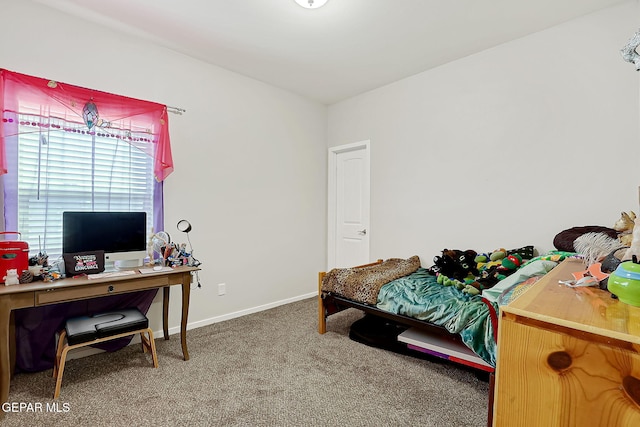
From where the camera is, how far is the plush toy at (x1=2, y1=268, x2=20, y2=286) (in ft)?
5.85

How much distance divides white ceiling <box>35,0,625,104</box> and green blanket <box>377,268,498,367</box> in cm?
212

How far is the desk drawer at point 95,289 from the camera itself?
181 centimetres

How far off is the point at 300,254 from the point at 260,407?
89.8 inches

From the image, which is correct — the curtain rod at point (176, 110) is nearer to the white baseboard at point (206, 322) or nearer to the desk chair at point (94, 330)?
the desk chair at point (94, 330)

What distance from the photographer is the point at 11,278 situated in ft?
5.89

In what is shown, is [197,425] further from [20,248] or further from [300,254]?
[300,254]

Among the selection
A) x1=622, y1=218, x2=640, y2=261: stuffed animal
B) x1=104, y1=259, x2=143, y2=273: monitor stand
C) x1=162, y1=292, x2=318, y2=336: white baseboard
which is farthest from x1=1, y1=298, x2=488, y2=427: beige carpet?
x1=622, y1=218, x2=640, y2=261: stuffed animal

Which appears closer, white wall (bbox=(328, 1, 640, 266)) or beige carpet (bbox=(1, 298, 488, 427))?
beige carpet (bbox=(1, 298, 488, 427))

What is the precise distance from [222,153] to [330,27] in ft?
5.20

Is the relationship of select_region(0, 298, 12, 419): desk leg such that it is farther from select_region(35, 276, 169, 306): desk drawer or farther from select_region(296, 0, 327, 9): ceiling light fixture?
select_region(296, 0, 327, 9): ceiling light fixture

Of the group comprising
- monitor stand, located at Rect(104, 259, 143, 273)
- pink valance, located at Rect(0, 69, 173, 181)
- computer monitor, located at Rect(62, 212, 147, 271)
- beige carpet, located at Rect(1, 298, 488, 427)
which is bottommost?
beige carpet, located at Rect(1, 298, 488, 427)

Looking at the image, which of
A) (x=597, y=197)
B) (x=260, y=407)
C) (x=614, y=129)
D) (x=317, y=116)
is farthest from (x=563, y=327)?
(x=317, y=116)

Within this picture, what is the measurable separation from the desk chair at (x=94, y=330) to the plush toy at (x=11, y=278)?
41 cm

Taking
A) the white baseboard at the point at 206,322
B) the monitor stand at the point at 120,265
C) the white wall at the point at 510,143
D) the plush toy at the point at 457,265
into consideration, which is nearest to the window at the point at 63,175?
the monitor stand at the point at 120,265
